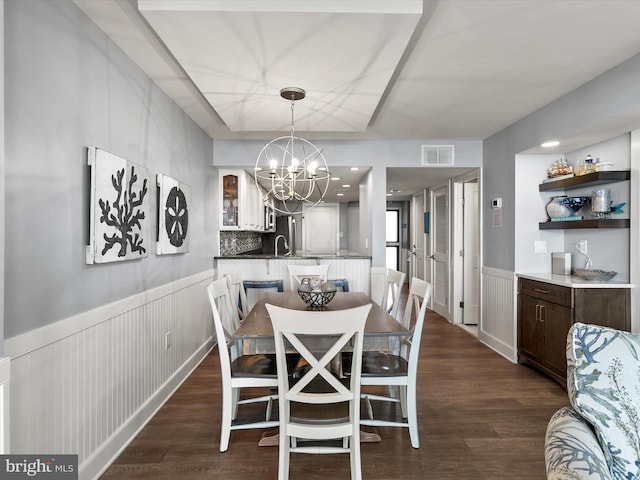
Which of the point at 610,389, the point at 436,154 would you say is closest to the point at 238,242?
the point at 436,154

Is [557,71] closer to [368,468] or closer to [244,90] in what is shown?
[244,90]

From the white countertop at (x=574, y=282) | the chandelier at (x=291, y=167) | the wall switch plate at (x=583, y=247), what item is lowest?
the white countertop at (x=574, y=282)

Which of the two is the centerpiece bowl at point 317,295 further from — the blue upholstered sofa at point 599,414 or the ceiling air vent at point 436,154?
A: the ceiling air vent at point 436,154

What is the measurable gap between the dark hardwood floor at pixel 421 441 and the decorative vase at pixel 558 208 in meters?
1.55

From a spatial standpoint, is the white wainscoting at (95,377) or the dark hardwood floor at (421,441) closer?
the white wainscoting at (95,377)

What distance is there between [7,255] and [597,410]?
2116mm

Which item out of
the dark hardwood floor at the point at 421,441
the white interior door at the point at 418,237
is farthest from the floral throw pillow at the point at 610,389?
the white interior door at the point at 418,237

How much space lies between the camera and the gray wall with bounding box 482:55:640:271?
239cm

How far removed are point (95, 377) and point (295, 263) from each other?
102 inches

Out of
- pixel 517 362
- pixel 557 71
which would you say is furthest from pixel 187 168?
pixel 517 362

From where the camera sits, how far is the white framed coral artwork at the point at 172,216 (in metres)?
2.67

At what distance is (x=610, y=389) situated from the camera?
1106mm

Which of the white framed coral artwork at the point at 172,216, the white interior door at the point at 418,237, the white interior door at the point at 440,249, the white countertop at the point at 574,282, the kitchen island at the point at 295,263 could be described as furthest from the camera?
the white interior door at the point at 418,237

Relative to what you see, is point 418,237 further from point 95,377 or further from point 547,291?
point 95,377
